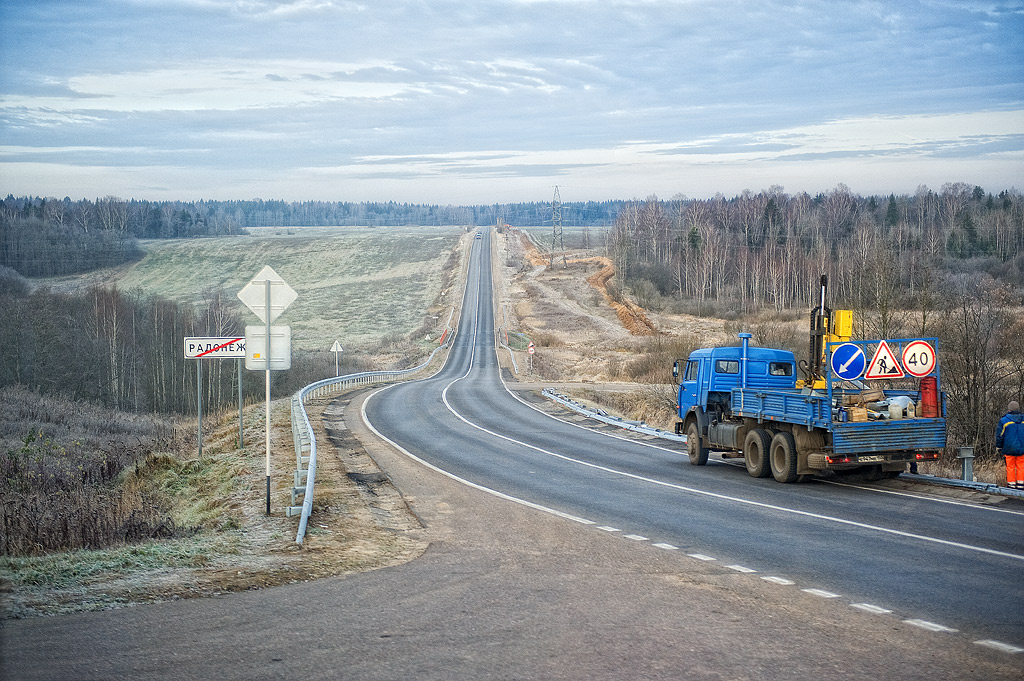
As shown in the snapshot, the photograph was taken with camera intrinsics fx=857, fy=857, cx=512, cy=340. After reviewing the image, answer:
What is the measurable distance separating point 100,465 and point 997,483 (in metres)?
21.7

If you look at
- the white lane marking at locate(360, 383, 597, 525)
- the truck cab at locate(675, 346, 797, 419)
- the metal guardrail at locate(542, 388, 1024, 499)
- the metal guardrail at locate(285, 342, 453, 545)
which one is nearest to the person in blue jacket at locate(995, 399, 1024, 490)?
the metal guardrail at locate(542, 388, 1024, 499)

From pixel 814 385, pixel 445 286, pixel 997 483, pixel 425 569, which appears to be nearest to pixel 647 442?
pixel 814 385

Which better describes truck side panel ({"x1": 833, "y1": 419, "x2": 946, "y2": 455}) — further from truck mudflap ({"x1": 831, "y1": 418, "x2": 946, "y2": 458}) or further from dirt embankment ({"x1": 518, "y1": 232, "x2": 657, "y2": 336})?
dirt embankment ({"x1": 518, "y1": 232, "x2": 657, "y2": 336})

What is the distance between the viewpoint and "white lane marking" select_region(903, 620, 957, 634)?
7648 millimetres

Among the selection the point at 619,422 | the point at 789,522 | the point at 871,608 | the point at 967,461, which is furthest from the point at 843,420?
the point at 619,422

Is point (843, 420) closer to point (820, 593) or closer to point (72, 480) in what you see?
point (820, 593)

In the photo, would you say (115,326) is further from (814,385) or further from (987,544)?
(987,544)

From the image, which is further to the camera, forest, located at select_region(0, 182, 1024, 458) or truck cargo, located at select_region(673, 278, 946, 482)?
forest, located at select_region(0, 182, 1024, 458)

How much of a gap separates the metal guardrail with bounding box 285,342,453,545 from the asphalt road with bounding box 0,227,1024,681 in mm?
1871

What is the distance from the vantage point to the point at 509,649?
715 cm

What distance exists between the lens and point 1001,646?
23.5 ft

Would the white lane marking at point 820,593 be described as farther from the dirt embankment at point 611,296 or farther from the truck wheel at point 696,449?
the dirt embankment at point 611,296

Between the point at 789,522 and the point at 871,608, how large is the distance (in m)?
4.90

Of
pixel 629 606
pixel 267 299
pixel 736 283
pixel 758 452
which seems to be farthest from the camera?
pixel 736 283
